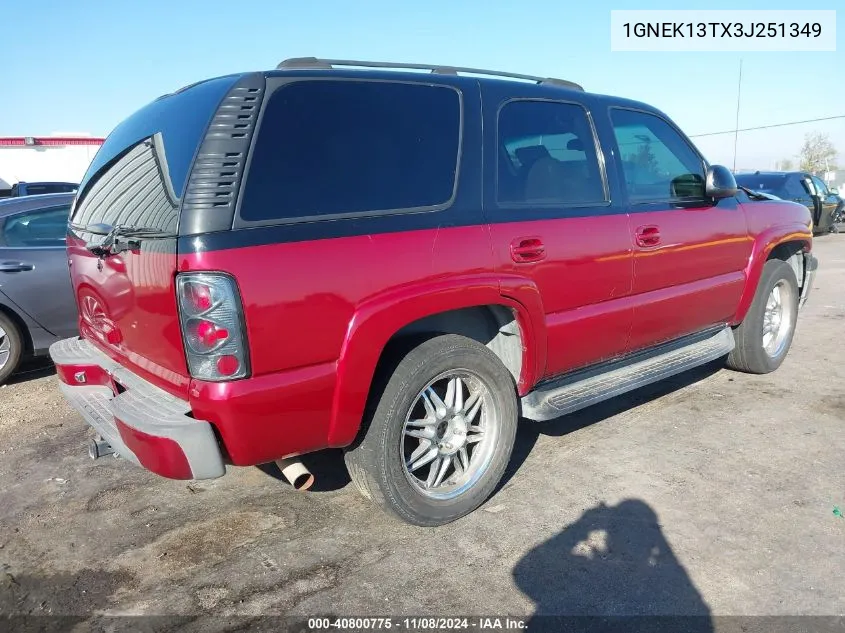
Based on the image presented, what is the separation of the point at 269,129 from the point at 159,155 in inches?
22.3

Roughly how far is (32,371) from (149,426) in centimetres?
418

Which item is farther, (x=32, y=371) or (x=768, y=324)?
(x=32, y=371)

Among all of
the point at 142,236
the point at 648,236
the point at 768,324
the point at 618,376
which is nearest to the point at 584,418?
the point at 618,376

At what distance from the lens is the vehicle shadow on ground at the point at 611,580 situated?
2.42 metres

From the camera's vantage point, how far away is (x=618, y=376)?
385 centimetres

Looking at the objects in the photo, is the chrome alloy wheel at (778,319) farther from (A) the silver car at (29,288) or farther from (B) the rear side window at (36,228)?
(B) the rear side window at (36,228)

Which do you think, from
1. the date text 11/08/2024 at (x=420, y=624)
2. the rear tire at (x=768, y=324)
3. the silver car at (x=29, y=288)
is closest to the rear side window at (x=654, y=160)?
the rear tire at (x=768, y=324)

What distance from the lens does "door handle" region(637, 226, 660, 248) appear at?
3.77 metres

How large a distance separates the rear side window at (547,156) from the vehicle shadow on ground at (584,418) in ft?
4.77

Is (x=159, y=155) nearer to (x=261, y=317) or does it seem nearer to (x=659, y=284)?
(x=261, y=317)

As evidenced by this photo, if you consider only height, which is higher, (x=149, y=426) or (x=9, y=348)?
(x=149, y=426)

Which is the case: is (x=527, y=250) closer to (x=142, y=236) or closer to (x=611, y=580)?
(x=611, y=580)

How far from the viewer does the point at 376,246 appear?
2656 millimetres

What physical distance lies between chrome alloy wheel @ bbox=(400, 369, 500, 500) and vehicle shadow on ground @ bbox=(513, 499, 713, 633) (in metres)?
0.52
